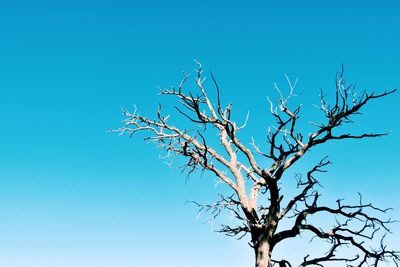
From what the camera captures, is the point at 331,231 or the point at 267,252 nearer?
the point at 267,252

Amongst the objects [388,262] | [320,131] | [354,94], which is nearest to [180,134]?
[320,131]

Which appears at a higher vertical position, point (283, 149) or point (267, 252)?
point (283, 149)

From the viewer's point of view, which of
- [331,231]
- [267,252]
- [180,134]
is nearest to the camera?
[267,252]

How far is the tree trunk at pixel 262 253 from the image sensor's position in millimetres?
10250

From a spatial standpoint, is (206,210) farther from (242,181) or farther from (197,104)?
(197,104)

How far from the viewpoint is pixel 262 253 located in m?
10.3

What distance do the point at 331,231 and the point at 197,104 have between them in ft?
13.9

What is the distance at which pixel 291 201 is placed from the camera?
35.4 ft

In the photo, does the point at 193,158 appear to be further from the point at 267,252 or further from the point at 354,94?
the point at 354,94

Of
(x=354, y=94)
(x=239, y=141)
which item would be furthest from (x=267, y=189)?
(x=354, y=94)

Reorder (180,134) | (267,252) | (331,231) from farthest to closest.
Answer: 1. (180,134)
2. (331,231)
3. (267,252)

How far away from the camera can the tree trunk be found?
33.6ft

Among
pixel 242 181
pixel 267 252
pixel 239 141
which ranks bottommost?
pixel 267 252

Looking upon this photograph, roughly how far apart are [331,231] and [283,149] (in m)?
2.23
